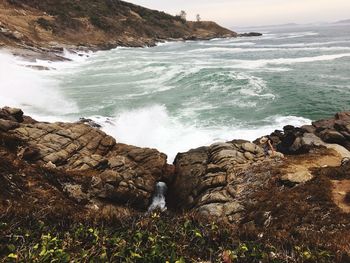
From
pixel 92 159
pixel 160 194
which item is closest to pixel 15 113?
pixel 92 159

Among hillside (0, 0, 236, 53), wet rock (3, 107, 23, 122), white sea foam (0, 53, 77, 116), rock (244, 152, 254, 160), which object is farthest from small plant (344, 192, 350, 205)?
hillside (0, 0, 236, 53)

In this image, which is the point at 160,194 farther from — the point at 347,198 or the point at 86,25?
the point at 86,25

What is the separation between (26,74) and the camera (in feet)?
130

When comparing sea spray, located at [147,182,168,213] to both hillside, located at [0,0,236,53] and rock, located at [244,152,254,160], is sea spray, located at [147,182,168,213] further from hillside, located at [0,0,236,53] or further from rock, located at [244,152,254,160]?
hillside, located at [0,0,236,53]

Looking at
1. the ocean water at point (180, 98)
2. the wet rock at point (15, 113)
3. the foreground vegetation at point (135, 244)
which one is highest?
the foreground vegetation at point (135, 244)

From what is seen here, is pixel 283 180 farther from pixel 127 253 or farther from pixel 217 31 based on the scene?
pixel 217 31

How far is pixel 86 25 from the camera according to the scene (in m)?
91.9

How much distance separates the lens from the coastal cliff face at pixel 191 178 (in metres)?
9.88

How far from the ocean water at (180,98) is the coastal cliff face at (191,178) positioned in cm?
514

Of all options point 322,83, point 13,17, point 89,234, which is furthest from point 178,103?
point 13,17

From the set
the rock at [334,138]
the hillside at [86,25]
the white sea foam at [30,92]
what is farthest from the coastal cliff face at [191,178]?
the hillside at [86,25]

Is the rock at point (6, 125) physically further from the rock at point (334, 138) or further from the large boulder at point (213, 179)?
the rock at point (334, 138)

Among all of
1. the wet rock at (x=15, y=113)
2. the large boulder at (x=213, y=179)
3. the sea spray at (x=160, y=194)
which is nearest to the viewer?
the large boulder at (x=213, y=179)

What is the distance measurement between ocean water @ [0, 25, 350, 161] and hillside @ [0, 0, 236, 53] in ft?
68.9
